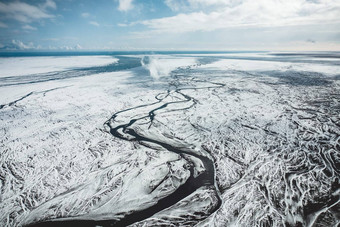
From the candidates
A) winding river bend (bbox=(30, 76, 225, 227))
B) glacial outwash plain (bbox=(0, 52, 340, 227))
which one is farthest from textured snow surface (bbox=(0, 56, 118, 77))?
winding river bend (bbox=(30, 76, 225, 227))

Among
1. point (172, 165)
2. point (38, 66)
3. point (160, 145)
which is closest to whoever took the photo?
point (172, 165)

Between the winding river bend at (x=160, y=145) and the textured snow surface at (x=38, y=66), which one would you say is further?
the textured snow surface at (x=38, y=66)

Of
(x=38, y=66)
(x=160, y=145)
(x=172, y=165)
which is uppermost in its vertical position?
(x=38, y=66)

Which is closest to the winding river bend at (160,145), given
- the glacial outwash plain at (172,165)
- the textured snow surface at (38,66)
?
the glacial outwash plain at (172,165)

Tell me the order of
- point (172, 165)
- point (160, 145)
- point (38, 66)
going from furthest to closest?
point (38, 66) → point (160, 145) → point (172, 165)

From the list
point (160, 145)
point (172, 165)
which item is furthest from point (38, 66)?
point (172, 165)

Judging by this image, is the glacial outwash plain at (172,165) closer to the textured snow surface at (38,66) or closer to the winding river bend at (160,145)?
the winding river bend at (160,145)

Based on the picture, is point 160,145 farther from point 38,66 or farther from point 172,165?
point 38,66

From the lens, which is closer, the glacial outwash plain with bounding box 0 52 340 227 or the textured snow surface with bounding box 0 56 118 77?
the glacial outwash plain with bounding box 0 52 340 227

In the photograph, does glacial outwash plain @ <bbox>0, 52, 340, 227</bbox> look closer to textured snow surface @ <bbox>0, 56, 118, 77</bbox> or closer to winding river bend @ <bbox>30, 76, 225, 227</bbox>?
winding river bend @ <bbox>30, 76, 225, 227</bbox>
